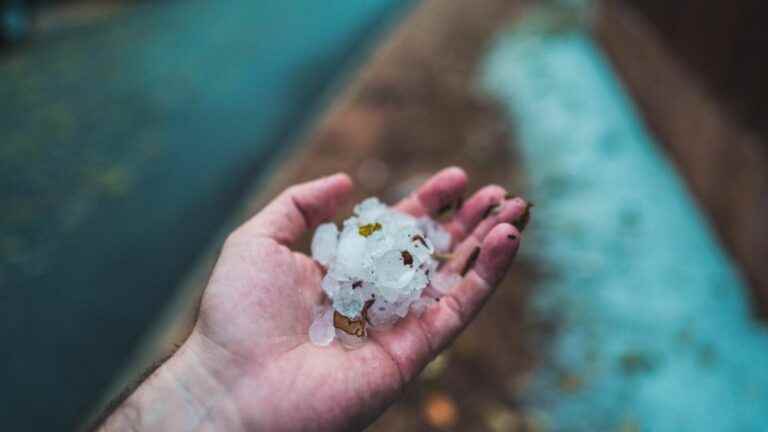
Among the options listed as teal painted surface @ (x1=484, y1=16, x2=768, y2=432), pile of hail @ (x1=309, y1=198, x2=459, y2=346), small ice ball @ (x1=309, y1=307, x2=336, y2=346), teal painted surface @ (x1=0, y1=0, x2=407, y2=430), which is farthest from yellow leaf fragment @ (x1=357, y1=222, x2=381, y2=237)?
teal painted surface @ (x1=0, y1=0, x2=407, y2=430)

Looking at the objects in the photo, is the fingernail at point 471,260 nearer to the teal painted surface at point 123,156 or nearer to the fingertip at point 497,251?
the fingertip at point 497,251

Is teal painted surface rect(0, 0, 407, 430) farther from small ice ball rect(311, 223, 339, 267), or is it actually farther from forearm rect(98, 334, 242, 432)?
small ice ball rect(311, 223, 339, 267)

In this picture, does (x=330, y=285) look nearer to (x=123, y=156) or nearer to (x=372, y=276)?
(x=372, y=276)

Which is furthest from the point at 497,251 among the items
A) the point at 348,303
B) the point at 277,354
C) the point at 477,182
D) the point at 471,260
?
the point at 477,182

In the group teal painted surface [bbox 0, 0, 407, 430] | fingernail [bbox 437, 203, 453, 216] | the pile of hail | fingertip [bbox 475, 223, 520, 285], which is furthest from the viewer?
teal painted surface [bbox 0, 0, 407, 430]

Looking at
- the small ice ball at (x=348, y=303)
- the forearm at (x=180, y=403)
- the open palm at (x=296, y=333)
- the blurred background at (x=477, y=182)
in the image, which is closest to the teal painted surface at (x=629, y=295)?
the blurred background at (x=477, y=182)

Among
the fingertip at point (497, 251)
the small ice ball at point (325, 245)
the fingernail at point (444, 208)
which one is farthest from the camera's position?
the fingernail at point (444, 208)

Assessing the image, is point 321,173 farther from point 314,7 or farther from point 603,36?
point 314,7
